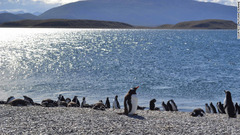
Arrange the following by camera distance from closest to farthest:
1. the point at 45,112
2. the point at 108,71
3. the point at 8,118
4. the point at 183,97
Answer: the point at 8,118, the point at 45,112, the point at 183,97, the point at 108,71

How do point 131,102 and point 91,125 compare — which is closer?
point 91,125

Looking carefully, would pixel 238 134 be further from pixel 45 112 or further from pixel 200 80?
pixel 200 80

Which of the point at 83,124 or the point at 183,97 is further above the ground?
the point at 83,124

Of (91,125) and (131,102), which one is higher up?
(131,102)

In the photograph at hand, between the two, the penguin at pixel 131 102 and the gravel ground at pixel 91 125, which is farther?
the penguin at pixel 131 102

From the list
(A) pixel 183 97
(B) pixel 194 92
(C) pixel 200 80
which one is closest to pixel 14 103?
(A) pixel 183 97

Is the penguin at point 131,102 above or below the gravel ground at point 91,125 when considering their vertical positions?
above

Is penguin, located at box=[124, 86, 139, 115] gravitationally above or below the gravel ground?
above

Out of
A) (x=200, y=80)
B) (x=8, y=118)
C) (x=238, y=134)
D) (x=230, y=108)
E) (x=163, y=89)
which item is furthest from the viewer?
(x=200, y=80)

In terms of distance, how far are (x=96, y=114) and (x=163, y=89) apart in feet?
43.9

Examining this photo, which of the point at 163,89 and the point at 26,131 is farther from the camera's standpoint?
the point at 163,89

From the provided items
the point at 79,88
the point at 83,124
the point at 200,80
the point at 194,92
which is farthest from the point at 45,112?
the point at 200,80

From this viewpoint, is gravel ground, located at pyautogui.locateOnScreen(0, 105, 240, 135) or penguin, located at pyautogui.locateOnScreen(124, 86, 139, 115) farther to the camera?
penguin, located at pyautogui.locateOnScreen(124, 86, 139, 115)

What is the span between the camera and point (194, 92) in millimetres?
24719
